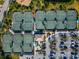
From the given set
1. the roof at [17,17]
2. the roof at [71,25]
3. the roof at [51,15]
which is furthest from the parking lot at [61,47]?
the roof at [17,17]

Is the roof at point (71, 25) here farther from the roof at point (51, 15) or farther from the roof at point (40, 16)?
the roof at point (40, 16)

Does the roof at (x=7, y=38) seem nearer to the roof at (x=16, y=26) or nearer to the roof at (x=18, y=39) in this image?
the roof at (x=18, y=39)

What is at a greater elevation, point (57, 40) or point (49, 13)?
point (49, 13)

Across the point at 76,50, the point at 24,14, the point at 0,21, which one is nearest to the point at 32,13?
the point at 24,14

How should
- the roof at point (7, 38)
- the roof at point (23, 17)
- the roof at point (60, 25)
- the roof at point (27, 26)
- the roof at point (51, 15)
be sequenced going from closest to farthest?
1. the roof at point (7, 38)
2. the roof at point (60, 25)
3. the roof at point (27, 26)
4. the roof at point (51, 15)
5. the roof at point (23, 17)

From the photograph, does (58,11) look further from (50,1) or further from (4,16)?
(4,16)

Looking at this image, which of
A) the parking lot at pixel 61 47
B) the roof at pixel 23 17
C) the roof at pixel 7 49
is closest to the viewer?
the parking lot at pixel 61 47

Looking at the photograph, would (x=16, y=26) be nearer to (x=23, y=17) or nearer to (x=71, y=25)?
(x=23, y=17)

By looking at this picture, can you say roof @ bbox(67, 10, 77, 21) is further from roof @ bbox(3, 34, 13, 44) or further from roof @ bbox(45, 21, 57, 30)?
roof @ bbox(3, 34, 13, 44)

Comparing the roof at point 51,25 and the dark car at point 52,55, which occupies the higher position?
the roof at point 51,25

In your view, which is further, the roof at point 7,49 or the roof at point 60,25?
the roof at point 60,25

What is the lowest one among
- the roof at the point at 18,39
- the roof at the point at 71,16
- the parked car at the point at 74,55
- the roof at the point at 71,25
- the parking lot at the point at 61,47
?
the parked car at the point at 74,55
